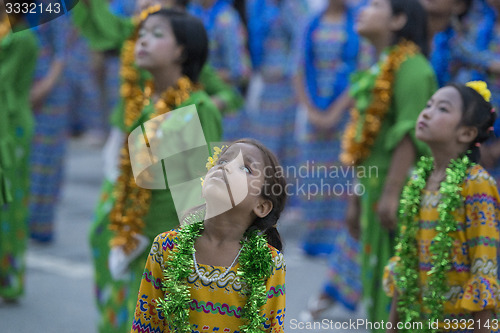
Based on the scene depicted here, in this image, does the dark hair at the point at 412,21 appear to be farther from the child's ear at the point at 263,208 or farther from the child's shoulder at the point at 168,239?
the child's shoulder at the point at 168,239

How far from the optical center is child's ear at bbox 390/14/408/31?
4090 millimetres

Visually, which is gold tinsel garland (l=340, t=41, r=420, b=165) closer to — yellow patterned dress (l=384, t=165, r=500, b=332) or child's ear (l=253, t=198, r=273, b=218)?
yellow patterned dress (l=384, t=165, r=500, b=332)

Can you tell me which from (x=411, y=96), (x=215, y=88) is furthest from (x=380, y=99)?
(x=215, y=88)

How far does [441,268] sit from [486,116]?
0.59 meters

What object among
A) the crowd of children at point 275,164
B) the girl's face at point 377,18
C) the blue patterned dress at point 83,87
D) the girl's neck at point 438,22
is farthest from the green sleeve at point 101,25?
the blue patterned dress at point 83,87

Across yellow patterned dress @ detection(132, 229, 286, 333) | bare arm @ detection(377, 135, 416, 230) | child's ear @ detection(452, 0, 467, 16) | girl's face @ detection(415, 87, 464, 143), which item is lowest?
bare arm @ detection(377, 135, 416, 230)

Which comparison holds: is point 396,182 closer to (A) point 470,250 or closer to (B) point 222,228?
(A) point 470,250

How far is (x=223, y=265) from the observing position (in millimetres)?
2299

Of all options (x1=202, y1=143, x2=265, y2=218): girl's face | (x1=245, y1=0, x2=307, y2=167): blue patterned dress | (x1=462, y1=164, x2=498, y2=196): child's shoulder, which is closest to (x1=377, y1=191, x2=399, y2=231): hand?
(x1=462, y1=164, x2=498, y2=196): child's shoulder

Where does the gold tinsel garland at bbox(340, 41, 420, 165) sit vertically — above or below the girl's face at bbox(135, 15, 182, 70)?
below

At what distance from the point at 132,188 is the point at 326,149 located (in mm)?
2802

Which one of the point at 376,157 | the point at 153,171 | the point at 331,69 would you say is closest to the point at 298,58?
the point at 331,69

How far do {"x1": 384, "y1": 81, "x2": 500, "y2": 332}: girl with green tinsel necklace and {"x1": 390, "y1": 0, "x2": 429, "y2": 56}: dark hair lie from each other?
1.11m

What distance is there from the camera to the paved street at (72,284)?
15.8 feet
